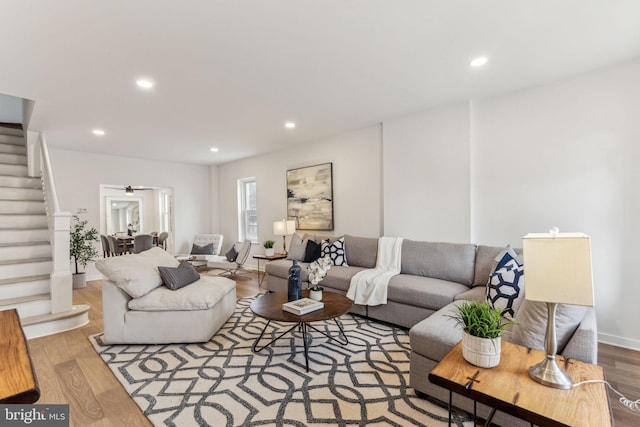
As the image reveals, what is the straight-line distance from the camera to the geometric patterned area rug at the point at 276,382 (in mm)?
1824

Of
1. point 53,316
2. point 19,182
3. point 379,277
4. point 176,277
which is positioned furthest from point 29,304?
point 379,277

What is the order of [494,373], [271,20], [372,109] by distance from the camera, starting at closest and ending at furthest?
1. [494,373]
2. [271,20]
3. [372,109]

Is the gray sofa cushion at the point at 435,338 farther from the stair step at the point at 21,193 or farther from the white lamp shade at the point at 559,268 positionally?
the stair step at the point at 21,193

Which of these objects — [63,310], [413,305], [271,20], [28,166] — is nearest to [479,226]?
[413,305]

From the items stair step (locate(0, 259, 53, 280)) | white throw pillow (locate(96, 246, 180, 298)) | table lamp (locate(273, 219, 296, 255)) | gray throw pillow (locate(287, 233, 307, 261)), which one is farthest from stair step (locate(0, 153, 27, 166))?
gray throw pillow (locate(287, 233, 307, 261))

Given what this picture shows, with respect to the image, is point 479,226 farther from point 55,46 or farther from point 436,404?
point 55,46

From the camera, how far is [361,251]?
4215mm

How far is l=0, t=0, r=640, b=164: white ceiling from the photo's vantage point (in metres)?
1.96

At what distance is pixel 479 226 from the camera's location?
358 centimetres

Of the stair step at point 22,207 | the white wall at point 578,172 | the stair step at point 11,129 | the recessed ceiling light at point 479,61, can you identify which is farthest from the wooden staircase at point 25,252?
the white wall at point 578,172

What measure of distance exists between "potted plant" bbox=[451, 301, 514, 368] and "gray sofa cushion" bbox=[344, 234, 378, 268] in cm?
268

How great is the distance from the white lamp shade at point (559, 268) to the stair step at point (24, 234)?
17.7 ft

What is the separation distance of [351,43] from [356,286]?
100.0 inches

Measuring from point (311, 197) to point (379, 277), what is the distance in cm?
237
